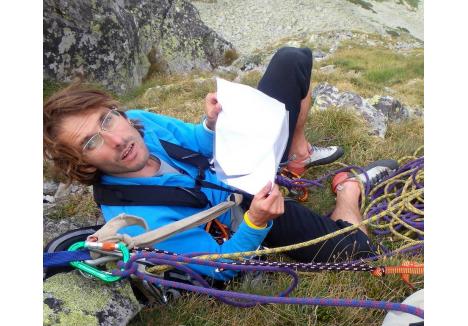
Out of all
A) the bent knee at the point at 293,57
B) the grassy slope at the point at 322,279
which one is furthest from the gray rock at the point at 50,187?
the bent knee at the point at 293,57

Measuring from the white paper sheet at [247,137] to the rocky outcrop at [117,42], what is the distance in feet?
17.5

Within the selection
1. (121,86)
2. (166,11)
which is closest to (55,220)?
(121,86)

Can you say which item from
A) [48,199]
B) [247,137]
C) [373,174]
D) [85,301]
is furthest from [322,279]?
[48,199]

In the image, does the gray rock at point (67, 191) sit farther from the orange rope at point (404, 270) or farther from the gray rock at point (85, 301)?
the orange rope at point (404, 270)

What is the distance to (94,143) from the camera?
2.13 m

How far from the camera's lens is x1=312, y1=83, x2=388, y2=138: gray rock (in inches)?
181

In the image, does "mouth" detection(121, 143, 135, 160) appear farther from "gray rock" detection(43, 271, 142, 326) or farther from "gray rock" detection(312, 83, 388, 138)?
"gray rock" detection(312, 83, 388, 138)

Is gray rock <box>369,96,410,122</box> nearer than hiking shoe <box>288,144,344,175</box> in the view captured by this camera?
No

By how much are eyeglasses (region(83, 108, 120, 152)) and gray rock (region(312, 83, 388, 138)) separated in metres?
2.98

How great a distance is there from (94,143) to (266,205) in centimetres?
92

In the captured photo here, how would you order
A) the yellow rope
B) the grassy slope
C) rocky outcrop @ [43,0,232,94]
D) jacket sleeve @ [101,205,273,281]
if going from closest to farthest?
1. the grassy slope
2. jacket sleeve @ [101,205,273,281]
3. the yellow rope
4. rocky outcrop @ [43,0,232,94]

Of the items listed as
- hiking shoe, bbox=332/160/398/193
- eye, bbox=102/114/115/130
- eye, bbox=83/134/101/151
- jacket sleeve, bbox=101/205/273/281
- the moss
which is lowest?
the moss

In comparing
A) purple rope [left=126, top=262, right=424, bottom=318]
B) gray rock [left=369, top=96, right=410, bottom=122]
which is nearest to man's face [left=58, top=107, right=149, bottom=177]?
purple rope [left=126, top=262, right=424, bottom=318]

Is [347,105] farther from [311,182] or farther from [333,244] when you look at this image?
[333,244]
